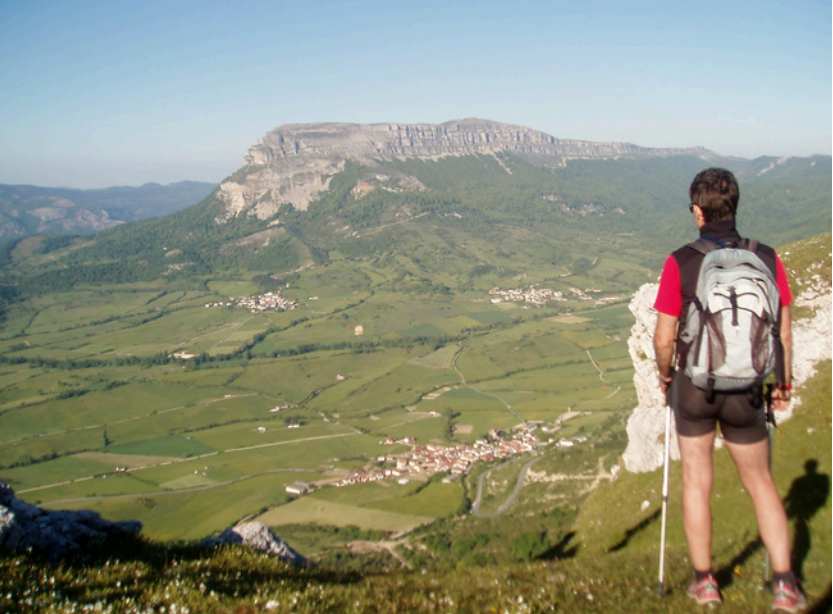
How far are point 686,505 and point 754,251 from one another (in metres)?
2.90

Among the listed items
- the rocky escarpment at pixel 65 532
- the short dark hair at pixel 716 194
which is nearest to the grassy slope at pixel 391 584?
the rocky escarpment at pixel 65 532

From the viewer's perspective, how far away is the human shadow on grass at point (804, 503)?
26.0 ft

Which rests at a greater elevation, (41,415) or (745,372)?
(745,372)

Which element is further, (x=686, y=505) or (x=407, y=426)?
(x=407, y=426)

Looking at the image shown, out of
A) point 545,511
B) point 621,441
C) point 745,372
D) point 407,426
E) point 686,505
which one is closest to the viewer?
point 745,372

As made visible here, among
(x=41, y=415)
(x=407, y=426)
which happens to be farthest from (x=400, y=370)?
(x=41, y=415)

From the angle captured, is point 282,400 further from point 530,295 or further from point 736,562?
point 736,562

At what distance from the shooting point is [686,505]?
6.30 metres

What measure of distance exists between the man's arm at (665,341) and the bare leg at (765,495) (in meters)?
1.05

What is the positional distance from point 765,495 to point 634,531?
32.2ft

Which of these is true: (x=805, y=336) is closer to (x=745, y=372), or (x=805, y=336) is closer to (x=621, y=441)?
(x=745, y=372)

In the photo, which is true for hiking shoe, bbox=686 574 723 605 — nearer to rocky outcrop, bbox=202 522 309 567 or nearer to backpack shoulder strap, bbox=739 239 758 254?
backpack shoulder strap, bbox=739 239 758 254

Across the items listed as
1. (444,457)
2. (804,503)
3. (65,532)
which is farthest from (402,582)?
(444,457)

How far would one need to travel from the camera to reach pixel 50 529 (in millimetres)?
8797
